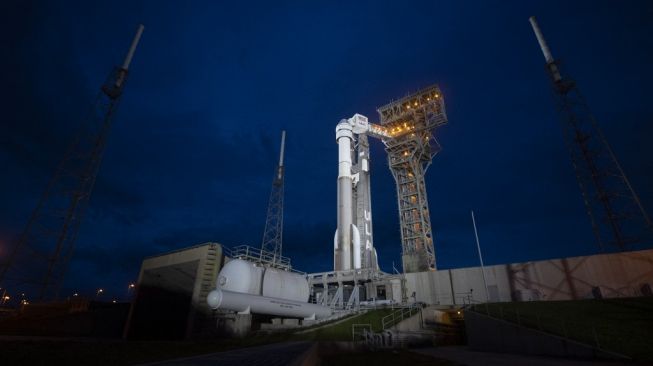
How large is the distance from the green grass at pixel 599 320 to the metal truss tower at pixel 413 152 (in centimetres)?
2610

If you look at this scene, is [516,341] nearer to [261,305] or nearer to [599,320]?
[599,320]

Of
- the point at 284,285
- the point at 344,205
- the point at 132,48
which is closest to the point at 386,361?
the point at 284,285

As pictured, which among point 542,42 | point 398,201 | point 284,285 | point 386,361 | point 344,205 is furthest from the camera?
point 398,201

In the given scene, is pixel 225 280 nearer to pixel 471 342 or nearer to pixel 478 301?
pixel 471 342

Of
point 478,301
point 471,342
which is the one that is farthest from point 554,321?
point 478,301

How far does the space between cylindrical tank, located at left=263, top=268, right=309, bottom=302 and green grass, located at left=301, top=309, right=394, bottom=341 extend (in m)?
6.02

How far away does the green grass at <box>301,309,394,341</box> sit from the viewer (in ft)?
75.6

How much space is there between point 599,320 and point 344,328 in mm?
17719

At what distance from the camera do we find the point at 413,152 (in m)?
56.6

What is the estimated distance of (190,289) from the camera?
3058cm

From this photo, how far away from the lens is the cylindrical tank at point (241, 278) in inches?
1038

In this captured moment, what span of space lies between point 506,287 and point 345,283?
21.8m

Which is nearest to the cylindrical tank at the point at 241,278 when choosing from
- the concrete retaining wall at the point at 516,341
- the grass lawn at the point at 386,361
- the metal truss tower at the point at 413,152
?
the grass lawn at the point at 386,361

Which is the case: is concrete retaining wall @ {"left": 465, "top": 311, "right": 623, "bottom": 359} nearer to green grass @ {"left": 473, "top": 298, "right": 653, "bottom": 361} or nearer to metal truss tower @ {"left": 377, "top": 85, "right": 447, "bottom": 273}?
green grass @ {"left": 473, "top": 298, "right": 653, "bottom": 361}
